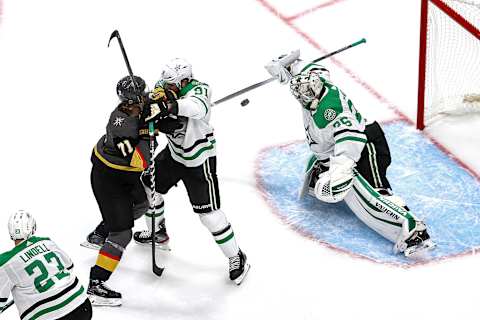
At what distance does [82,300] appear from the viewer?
4504mm

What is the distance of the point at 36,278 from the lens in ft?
14.3

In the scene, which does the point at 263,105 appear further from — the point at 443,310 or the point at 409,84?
the point at 443,310

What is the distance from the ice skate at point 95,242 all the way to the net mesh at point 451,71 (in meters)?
2.09

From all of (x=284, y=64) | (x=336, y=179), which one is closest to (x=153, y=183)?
(x=336, y=179)

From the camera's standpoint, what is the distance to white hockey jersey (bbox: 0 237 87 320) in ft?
14.2

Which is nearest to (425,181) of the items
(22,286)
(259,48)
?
(259,48)

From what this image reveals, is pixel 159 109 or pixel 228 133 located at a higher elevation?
pixel 159 109

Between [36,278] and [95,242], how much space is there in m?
1.19

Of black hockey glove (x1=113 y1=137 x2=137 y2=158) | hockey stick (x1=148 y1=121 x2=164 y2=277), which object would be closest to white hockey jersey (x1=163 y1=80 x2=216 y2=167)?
hockey stick (x1=148 y1=121 x2=164 y2=277)

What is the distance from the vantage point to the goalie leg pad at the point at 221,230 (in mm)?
5195

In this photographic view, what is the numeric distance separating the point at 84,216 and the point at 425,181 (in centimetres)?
181

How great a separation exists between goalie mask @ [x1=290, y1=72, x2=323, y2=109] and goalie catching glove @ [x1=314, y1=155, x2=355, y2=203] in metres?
0.31

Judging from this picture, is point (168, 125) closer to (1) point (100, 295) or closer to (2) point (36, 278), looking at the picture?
(1) point (100, 295)

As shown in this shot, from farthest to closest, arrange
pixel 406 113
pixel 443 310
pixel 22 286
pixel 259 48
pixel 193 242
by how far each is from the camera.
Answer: pixel 259 48 → pixel 406 113 → pixel 193 242 → pixel 443 310 → pixel 22 286
